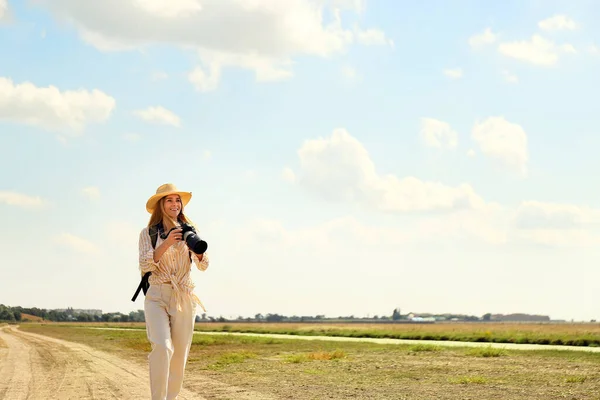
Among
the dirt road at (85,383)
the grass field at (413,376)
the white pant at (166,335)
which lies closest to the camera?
the white pant at (166,335)

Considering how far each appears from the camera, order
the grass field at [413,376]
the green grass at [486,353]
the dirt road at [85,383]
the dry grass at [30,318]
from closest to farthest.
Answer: the dirt road at [85,383] < the grass field at [413,376] < the green grass at [486,353] < the dry grass at [30,318]

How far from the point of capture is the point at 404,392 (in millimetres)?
12867

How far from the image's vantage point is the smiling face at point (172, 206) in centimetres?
732

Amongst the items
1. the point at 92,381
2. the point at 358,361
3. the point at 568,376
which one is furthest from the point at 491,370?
the point at 92,381

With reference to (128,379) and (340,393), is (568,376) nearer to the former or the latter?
(340,393)

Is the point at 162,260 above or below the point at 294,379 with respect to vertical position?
above

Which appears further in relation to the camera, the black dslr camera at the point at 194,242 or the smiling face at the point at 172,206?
the smiling face at the point at 172,206

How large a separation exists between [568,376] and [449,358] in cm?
665

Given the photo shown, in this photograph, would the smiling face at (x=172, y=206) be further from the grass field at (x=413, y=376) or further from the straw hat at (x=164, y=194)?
the grass field at (x=413, y=376)

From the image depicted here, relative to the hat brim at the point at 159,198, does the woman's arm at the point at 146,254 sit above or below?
below

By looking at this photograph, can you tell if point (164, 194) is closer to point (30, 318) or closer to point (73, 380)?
point (73, 380)

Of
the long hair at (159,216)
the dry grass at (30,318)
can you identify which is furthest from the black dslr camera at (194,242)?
the dry grass at (30,318)

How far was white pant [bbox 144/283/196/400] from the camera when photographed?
7054mm

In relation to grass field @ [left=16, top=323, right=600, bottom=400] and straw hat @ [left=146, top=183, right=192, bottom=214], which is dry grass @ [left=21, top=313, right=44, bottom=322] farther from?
straw hat @ [left=146, top=183, right=192, bottom=214]
